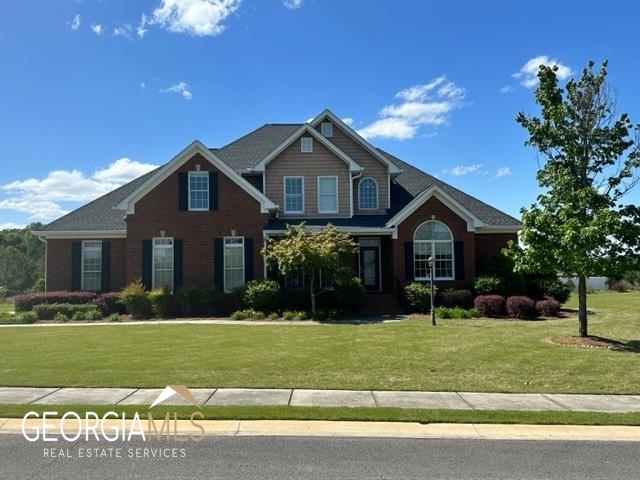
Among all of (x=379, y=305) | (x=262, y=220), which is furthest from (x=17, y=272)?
(x=379, y=305)

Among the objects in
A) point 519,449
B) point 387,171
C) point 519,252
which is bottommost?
point 519,449

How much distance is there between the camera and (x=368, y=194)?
25500mm

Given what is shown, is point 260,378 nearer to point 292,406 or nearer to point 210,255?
point 292,406

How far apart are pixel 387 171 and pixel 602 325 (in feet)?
39.8

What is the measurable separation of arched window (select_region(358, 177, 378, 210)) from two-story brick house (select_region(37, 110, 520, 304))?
0.05 m

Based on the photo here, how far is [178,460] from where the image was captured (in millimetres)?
5555

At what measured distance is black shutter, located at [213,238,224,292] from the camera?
2233cm

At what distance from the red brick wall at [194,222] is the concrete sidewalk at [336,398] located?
13.9 metres

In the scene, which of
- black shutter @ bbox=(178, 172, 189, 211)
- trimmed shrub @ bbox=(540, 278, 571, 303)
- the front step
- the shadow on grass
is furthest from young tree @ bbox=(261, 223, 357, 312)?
the shadow on grass

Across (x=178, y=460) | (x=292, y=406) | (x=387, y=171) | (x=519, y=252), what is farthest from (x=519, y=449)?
(x=387, y=171)

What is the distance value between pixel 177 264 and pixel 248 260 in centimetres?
318

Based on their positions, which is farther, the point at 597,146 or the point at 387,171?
the point at 387,171

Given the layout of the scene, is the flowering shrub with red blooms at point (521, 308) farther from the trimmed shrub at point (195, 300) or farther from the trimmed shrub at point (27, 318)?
the trimmed shrub at point (27, 318)

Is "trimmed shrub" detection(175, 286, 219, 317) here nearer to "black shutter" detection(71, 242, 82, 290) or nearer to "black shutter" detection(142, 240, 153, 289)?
"black shutter" detection(142, 240, 153, 289)
